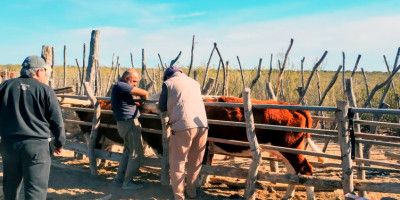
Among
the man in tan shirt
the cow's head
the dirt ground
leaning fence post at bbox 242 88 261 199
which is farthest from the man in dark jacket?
the cow's head

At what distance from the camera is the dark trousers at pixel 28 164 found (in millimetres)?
3920

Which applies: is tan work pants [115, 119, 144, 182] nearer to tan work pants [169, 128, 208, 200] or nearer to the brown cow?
tan work pants [169, 128, 208, 200]

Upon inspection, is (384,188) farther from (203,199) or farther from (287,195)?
(203,199)

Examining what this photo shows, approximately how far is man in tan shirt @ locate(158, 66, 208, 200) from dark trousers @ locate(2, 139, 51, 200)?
1.66 m

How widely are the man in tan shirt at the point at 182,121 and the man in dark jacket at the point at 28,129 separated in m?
1.53

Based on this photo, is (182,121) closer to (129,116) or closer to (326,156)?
(129,116)

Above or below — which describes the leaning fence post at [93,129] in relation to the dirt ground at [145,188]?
above

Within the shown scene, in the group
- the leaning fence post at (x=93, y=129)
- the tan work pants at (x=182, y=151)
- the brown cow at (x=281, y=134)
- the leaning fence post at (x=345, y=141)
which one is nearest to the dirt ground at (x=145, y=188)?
the leaning fence post at (x=93, y=129)

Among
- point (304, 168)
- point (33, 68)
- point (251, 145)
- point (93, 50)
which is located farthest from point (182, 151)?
point (93, 50)

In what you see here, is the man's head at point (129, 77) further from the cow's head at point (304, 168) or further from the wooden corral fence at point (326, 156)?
the cow's head at point (304, 168)

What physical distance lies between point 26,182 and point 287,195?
3752mm

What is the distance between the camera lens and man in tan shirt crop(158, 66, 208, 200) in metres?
5.07

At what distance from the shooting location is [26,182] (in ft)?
12.9

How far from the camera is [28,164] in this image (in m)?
3.93
